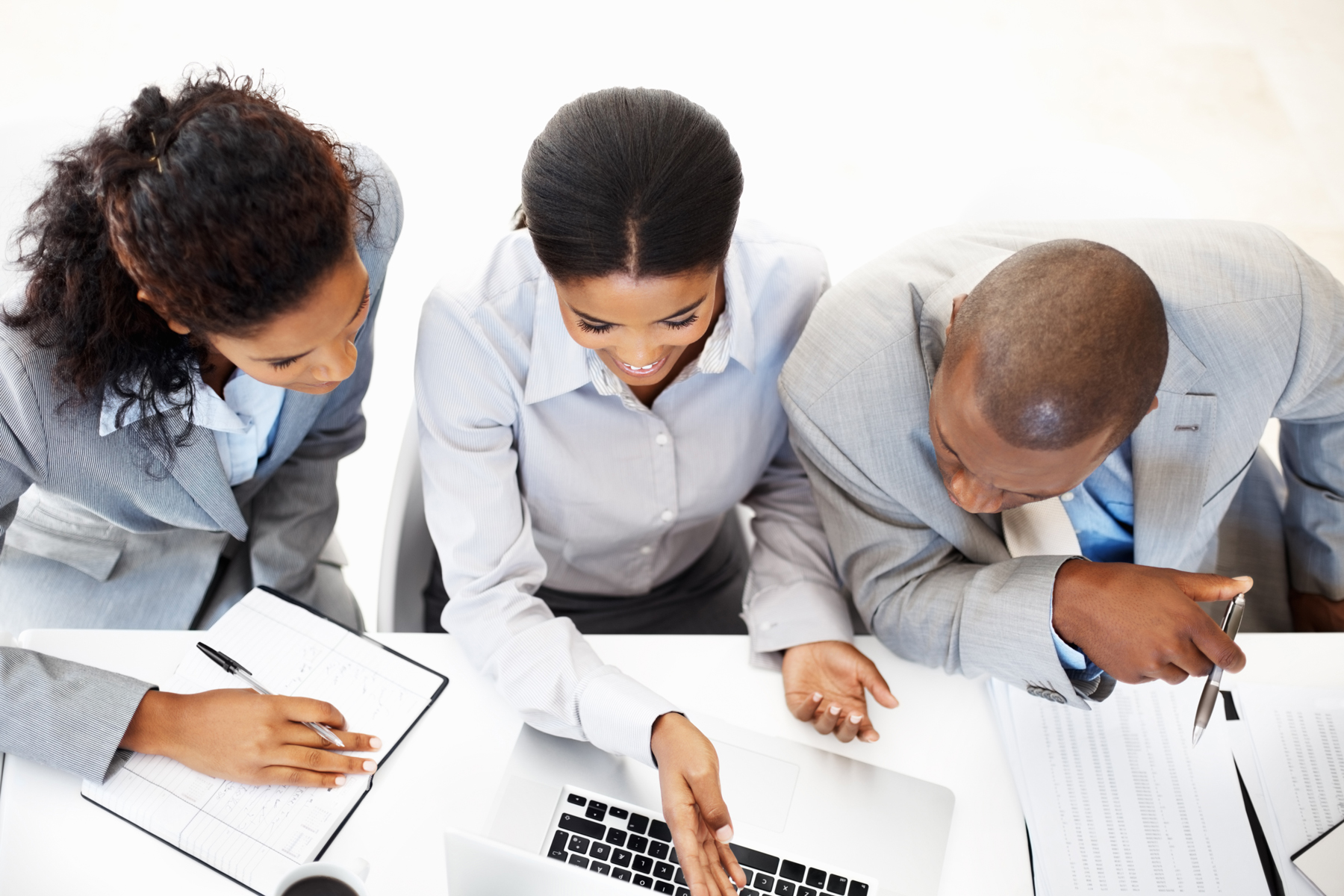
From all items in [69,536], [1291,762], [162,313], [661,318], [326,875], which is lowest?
[1291,762]

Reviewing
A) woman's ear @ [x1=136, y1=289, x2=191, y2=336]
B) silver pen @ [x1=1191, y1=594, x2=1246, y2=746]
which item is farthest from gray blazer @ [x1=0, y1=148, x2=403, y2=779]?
silver pen @ [x1=1191, y1=594, x2=1246, y2=746]

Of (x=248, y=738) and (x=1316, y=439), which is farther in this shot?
(x=1316, y=439)

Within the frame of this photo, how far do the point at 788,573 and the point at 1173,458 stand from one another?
0.51m

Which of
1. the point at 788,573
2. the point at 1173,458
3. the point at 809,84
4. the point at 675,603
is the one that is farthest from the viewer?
the point at 809,84

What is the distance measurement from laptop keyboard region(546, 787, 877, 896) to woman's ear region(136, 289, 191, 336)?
0.66 m

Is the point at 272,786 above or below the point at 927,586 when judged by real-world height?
above

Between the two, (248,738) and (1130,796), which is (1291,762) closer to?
(1130,796)

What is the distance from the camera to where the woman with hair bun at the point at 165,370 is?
39.0 inches

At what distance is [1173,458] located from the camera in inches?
50.7

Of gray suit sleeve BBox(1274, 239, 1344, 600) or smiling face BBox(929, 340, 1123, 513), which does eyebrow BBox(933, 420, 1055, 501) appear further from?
gray suit sleeve BBox(1274, 239, 1344, 600)

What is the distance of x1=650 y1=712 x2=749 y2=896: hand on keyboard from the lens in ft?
3.34

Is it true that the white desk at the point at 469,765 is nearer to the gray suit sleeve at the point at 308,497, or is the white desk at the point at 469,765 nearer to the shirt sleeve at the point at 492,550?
the shirt sleeve at the point at 492,550

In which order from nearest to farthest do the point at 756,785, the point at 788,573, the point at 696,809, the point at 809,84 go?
the point at 696,809, the point at 756,785, the point at 788,573, the point at 809,84

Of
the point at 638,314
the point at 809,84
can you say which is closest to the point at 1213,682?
the point at 638,314
